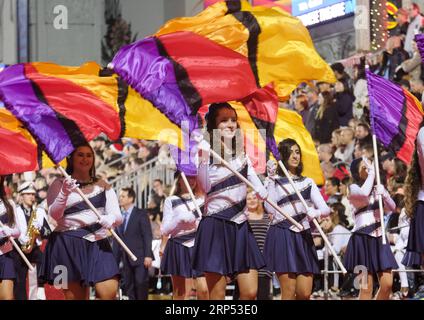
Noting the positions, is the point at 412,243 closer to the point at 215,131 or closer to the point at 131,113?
the point at 215,131

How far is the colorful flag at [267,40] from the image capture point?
14.2m

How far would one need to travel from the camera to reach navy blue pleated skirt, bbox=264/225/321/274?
535 inches

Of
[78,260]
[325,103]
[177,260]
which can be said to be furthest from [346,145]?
[78,260]

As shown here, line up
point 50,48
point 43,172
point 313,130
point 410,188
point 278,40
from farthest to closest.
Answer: point 50,48 < point 43,172 < point 313,130 < point 278,40 < point 410,188

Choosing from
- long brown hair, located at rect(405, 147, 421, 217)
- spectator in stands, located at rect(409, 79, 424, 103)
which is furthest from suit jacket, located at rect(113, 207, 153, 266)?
long brown hair, located at rect(405, 147, 421, 217)

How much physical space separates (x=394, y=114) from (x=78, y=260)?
4.16 metres

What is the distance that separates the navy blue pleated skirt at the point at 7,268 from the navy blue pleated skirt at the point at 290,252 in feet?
9.79

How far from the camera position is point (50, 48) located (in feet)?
104

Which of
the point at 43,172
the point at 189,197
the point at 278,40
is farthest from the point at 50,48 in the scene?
the point at 278,40

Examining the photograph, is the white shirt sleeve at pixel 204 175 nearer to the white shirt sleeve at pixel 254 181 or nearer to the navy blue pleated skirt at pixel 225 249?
the navy blue pleated skirt at pixel 225 249

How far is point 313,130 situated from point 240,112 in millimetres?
5734

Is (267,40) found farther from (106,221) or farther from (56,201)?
(56,201)

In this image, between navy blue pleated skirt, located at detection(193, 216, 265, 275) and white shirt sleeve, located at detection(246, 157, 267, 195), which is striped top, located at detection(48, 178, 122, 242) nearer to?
navy blue pleated skirt, located at detection(193, 216, 265, 275)

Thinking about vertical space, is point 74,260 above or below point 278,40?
below
